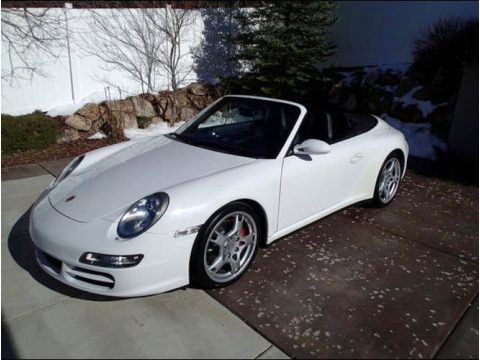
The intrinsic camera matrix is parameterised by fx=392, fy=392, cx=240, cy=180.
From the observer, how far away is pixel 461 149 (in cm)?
638

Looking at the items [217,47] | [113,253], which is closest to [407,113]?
[217,47]

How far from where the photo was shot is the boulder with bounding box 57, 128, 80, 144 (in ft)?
22.3

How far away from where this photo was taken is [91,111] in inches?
287

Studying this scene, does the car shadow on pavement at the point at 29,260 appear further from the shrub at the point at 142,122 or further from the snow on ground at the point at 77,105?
the shrub at the point at 142,122

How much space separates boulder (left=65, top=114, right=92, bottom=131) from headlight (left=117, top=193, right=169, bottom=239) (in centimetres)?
512

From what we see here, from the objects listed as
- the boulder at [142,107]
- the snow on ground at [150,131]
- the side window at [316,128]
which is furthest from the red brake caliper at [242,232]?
the boulder at [142,107]

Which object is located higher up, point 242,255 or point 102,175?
point 102,175

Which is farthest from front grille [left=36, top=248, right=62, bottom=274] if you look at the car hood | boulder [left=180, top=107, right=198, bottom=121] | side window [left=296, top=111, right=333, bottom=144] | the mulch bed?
boulder [left=180, top=107, right=198, bottom=121]

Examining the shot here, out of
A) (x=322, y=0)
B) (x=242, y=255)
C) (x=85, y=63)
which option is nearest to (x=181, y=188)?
(x=242, y=255)

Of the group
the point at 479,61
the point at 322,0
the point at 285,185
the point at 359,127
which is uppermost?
the point at 322,0

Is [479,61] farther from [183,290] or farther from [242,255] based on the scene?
[183,290]

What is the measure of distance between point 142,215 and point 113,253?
0.95ft

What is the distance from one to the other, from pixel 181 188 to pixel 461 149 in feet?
18.1

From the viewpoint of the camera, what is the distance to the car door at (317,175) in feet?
10.3
